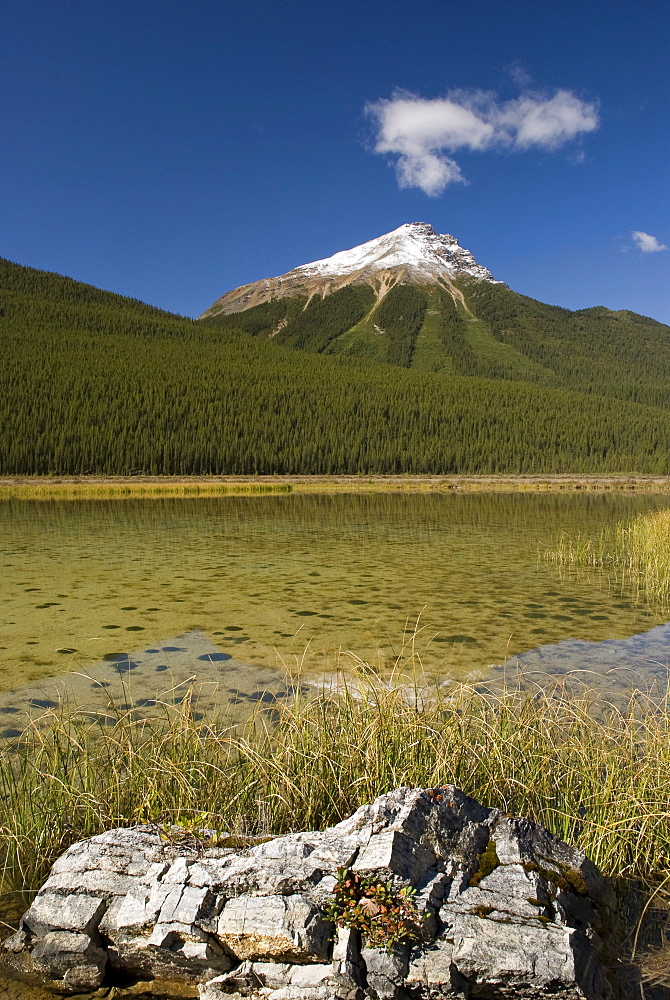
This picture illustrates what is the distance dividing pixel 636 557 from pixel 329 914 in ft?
52.8

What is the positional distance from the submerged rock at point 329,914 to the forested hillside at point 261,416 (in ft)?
271

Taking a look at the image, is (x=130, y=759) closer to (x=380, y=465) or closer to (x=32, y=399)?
(x=380, y=465)

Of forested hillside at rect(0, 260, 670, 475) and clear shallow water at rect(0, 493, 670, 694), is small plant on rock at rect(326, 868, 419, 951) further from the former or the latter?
forested hillside at rect(0, 260, 670, 475)

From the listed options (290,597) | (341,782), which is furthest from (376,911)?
(290,597)

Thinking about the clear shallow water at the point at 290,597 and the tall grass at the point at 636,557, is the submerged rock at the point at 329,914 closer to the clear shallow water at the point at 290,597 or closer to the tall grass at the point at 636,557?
the clear shallow water at the point at 290,597

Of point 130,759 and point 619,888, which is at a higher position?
point 130,759

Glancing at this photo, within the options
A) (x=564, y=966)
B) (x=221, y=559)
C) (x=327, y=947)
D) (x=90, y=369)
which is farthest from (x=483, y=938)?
(x=90, y=369)

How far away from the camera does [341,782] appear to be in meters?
4.14

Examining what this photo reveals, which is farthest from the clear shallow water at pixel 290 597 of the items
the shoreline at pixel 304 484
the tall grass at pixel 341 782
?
the shoreline at pixel 304 484

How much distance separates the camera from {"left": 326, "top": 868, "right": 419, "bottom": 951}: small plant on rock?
8.79ft

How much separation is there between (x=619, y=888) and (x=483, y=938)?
4.22 ft

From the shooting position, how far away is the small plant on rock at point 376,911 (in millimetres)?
2680

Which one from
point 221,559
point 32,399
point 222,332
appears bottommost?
point 221,559

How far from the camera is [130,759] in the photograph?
414 cm
